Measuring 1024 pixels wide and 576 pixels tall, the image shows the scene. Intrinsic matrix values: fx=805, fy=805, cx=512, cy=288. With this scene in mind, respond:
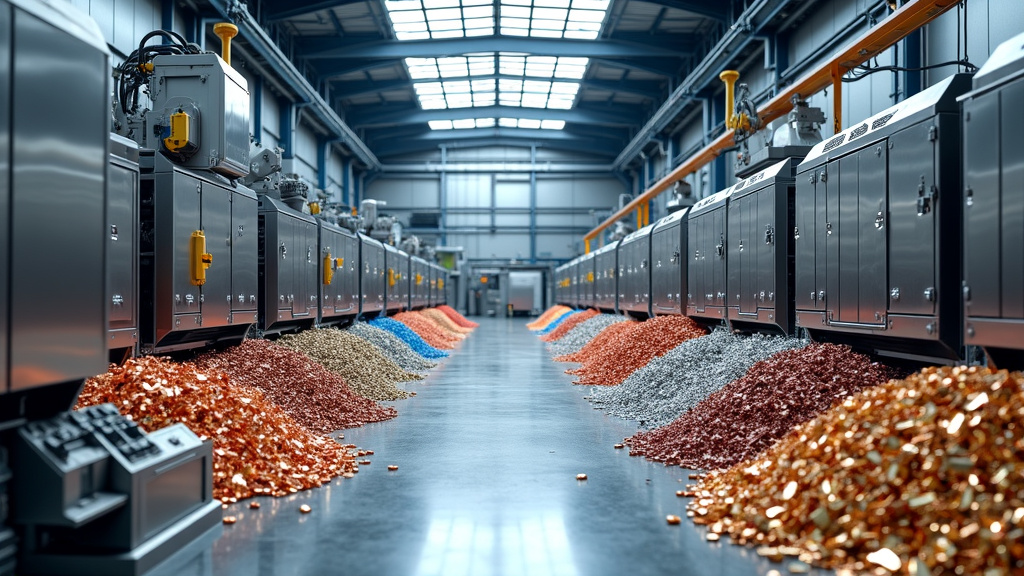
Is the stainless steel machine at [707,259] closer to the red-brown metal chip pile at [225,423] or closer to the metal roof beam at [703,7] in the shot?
the red-brown metal chip pile at [225,423]

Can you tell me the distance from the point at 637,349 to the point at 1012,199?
25.9ft

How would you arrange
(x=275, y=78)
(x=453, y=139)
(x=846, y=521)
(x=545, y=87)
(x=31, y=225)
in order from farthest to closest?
(x=453, y=139) < (x=545, y=87) < (x=275, y=78) < (x=846, y=521) < (x=31, y=225)

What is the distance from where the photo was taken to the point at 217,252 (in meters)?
7.89

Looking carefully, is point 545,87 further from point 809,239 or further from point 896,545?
point 896,545

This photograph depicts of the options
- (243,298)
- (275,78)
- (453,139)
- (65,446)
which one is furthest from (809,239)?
(453,139)

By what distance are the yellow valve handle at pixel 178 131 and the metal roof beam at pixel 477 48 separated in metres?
17.8

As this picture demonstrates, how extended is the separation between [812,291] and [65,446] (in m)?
6.51

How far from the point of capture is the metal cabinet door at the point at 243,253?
27.5ft

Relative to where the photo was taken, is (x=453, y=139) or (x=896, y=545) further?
(x=453, y=139)

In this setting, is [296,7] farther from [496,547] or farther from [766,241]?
[496,547]

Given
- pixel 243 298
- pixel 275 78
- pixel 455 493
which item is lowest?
pixel 455 493

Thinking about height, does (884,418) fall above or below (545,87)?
below

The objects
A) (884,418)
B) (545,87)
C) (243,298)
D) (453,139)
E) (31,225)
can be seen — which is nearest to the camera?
(31,225)

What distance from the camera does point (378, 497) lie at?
5.09 meters
